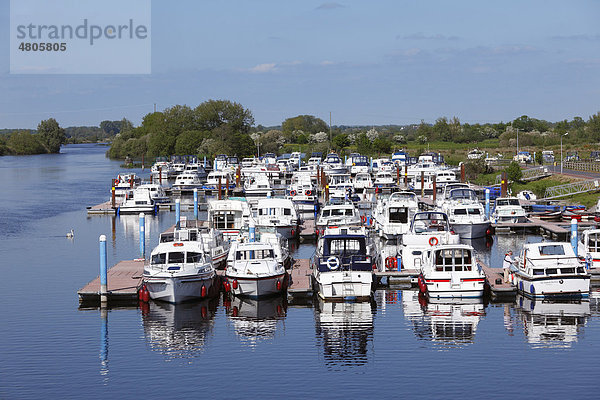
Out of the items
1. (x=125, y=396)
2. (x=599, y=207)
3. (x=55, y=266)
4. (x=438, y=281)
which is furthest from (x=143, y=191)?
(x=125, y=396)

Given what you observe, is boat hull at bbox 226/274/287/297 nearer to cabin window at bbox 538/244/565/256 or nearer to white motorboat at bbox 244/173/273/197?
cabin window at bbox 538/244/565/256

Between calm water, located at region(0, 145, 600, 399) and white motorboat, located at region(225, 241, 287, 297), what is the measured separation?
0.71 meters

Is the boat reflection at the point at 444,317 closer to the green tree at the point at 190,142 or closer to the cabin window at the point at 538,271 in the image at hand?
the cabin window at the point at 538,271

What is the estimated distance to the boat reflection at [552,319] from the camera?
3400 centimetres

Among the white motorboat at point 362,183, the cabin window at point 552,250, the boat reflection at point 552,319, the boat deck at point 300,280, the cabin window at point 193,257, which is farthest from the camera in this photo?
the white motorboat at point 362,183

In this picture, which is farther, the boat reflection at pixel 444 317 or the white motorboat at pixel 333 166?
the white motorboat at pixel 333 166

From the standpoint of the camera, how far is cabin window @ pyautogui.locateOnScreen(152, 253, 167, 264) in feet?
131

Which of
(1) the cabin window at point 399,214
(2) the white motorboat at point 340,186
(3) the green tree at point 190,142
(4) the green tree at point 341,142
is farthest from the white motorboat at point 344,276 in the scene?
(4) the green tree at point 341,142

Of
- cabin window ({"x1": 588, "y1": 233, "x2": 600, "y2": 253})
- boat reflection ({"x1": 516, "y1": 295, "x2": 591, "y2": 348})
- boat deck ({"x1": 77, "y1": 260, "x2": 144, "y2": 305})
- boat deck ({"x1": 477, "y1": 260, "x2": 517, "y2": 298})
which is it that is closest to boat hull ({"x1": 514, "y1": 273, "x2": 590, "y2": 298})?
boat reflection ({"x1": 516, "y1": 295, "x2": 591, "y2": 348})

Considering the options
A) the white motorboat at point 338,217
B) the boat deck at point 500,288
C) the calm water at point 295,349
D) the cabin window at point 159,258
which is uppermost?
the white motorboat at point 338,217

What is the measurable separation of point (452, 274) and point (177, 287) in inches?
501

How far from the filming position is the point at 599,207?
65000mm

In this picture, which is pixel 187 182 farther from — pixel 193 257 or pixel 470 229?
pixel 193 257

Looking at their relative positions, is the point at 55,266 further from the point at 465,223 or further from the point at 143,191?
the point at 143,191
